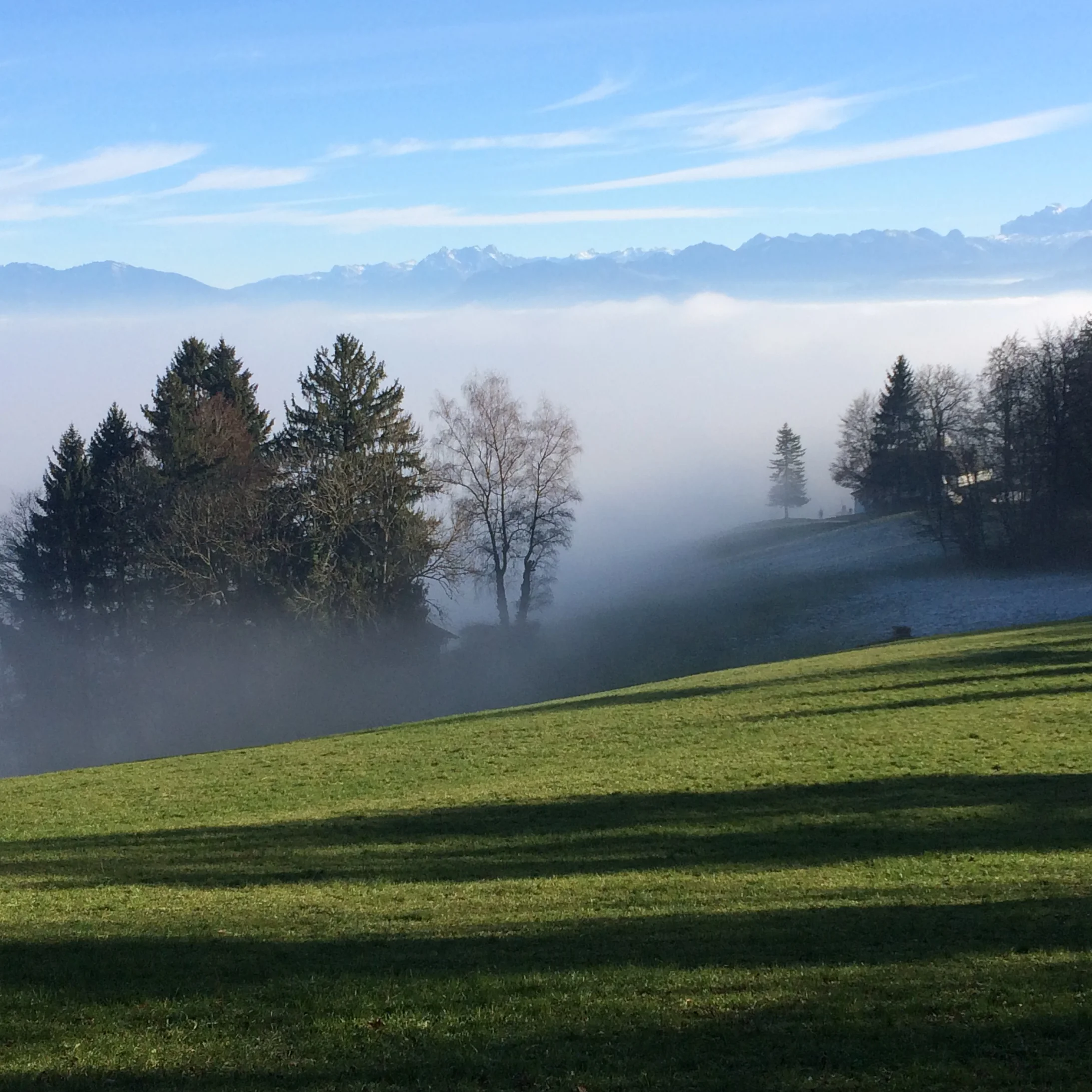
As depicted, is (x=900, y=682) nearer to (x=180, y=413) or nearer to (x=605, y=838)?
(x=605, y=838)

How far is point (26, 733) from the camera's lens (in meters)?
69.3

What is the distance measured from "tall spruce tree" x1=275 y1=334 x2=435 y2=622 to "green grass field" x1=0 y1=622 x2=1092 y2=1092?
31.9m

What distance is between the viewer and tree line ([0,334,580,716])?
62031 mm

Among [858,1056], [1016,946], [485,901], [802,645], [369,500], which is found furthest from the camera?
[369,500]

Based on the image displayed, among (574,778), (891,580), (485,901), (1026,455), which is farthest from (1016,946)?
(1026,455)

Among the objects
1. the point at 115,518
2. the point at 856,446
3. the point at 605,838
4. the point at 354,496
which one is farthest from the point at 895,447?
the point at 605,838

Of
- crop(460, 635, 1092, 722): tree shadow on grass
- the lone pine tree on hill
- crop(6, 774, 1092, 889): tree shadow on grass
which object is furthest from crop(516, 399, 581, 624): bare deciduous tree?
the lone pine tree on hill

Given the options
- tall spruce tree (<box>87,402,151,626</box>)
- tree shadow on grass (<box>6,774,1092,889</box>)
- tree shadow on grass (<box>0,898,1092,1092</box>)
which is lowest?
tree shadow on grass (<box>6,774,1092,889</box>)

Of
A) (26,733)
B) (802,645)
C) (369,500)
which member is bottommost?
(26,733)

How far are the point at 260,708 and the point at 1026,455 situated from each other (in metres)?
50.1

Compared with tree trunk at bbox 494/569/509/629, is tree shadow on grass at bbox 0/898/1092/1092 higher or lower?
higher

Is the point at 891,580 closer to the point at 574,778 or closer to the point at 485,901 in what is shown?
the point at 574,778

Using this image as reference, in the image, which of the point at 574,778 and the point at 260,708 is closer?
the point at 574,778

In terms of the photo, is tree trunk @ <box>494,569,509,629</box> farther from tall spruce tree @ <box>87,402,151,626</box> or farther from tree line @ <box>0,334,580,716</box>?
tall spruce tree @ <box>87,402,151,626</box>
